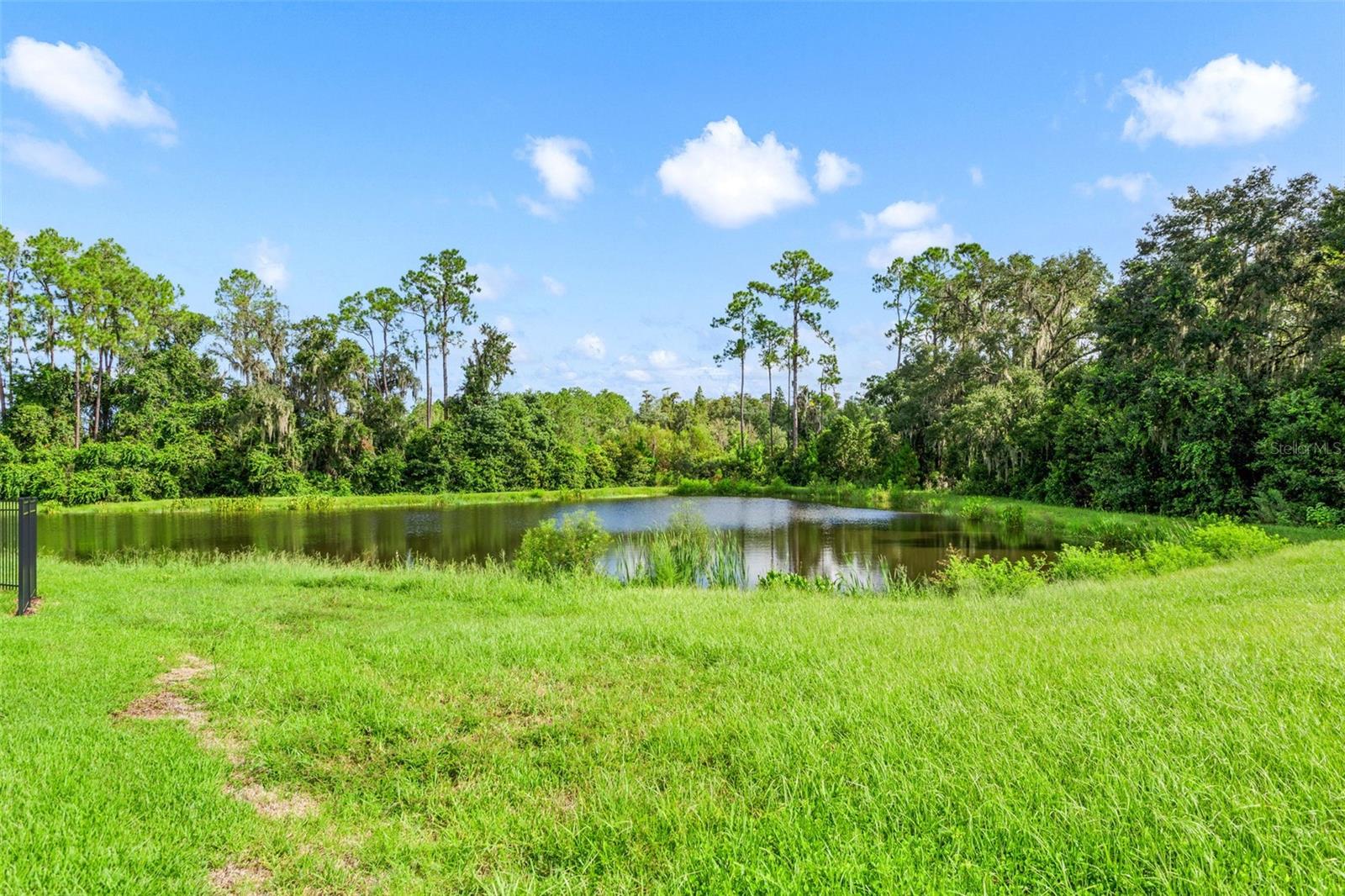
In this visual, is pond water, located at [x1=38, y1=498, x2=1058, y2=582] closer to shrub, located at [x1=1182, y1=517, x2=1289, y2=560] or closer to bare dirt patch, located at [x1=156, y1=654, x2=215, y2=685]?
shrub, located at [x1=1182, y1=517, x2=1289, y2=560]

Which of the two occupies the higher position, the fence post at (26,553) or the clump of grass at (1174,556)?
the fence post at (26,553)

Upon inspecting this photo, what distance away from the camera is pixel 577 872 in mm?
2754

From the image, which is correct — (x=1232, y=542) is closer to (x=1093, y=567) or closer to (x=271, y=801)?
(x=1093, y=567)

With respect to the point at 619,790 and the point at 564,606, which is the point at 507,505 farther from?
the point at 619,790

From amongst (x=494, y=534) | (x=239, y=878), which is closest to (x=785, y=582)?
(x=239, y=878)

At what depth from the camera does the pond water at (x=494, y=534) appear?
18250 mm

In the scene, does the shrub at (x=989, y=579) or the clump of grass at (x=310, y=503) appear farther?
the clump of grass at (x=310, y=503)

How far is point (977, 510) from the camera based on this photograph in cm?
2659

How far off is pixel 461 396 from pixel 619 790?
47.2m

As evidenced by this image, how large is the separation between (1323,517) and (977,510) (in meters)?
10.9

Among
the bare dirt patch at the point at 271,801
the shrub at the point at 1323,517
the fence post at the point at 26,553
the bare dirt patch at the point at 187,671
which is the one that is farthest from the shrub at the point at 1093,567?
the fence post at the point at 26,553

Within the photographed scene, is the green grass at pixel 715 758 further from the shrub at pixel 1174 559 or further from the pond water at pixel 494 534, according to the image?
the pond water at pixel 494 534

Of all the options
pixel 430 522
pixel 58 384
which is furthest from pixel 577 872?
pixel 58 384

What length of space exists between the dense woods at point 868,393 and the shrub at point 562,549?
65.1ft
